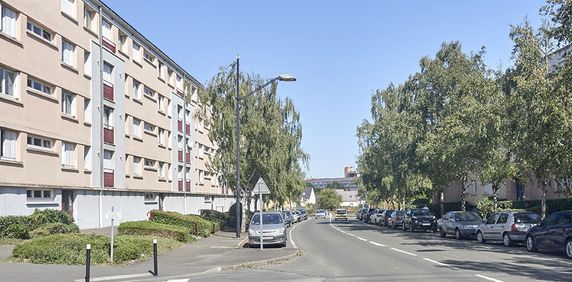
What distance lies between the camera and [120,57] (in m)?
39.1

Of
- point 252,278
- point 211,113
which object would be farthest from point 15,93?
point 252,278

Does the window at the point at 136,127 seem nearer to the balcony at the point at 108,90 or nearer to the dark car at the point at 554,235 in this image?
the balcony at the point at 108,90

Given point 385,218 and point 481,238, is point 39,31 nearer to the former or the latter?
point 481,238

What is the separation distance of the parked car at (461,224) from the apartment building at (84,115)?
14.6 meters

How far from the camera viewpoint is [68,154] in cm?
3153

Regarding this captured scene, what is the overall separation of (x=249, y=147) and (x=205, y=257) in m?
16.3

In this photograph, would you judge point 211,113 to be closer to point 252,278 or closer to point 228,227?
point 228,227

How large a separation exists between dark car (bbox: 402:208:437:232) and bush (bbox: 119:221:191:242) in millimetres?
17684

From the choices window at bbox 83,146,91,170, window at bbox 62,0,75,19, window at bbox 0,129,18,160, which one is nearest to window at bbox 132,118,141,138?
window at bbox 83,146,91,170

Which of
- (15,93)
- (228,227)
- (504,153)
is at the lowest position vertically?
(228,227)

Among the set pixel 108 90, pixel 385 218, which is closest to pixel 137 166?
pixel 108 90

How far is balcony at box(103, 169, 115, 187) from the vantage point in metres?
35.4

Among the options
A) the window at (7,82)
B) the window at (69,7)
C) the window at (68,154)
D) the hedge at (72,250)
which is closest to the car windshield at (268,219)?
the hedge at (72,250)

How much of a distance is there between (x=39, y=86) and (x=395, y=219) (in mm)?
27400
